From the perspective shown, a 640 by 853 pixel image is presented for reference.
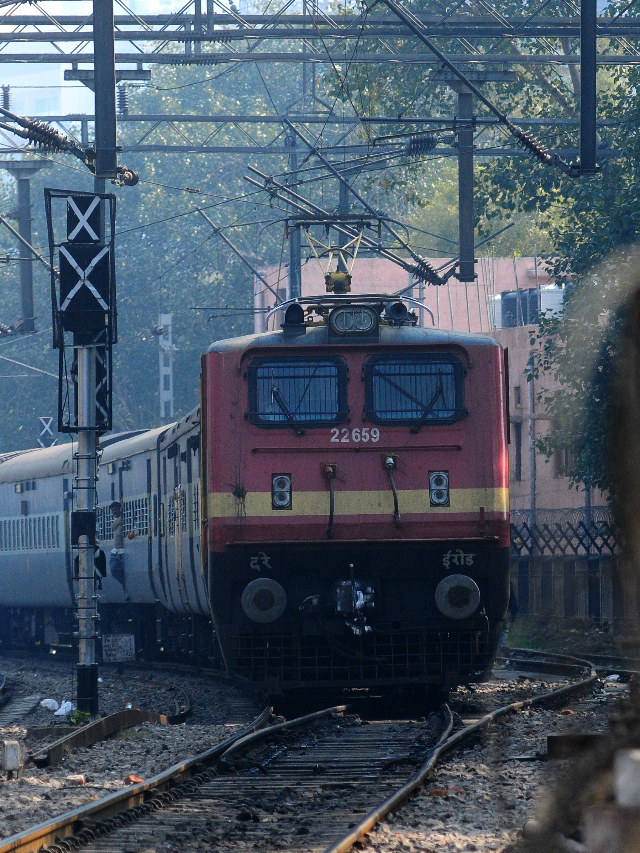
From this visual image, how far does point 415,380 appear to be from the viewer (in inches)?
494

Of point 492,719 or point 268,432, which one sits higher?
point 268,432

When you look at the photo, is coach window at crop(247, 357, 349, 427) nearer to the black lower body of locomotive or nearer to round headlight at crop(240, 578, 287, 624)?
the black lower body of locomotive

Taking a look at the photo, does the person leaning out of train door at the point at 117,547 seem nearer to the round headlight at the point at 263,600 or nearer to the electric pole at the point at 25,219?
the electric pole at the point at 25,219

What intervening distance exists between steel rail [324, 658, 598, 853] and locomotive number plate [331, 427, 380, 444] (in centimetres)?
→ 251

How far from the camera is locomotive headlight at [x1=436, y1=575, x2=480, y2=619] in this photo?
12266mm

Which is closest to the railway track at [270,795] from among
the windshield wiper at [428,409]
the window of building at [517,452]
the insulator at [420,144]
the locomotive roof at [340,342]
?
the windshield wiper at [428,409]

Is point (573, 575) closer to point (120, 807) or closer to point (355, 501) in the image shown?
point (355, 501)

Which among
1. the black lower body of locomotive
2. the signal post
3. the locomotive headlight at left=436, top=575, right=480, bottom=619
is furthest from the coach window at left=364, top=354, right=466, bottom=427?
the signal post

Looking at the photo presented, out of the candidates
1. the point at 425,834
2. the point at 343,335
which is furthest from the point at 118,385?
the point at 425,834

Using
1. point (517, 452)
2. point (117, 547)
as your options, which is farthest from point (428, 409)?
point (517, 452)

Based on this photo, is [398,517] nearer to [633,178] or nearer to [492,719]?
[492,719]

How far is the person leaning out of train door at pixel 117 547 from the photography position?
72.0ft

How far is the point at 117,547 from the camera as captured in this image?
22156mm

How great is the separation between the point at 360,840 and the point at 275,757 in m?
3.24
